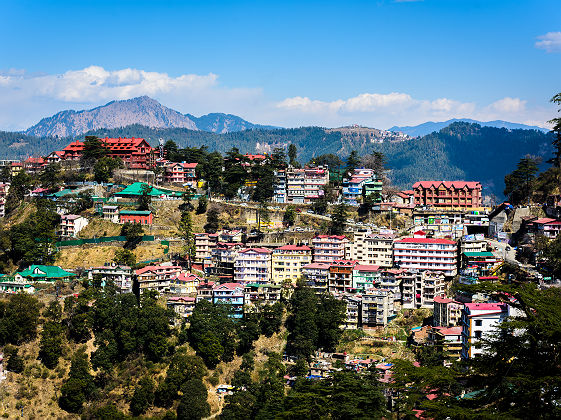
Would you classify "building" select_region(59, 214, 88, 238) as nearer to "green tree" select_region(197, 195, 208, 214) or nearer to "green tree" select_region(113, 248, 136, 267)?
"green tree" select_region(113, 248, 136, 267)

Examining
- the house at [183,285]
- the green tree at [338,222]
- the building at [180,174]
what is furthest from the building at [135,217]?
the green tree at [338,222]

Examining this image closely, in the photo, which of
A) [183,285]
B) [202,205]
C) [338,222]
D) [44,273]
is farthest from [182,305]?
[338,222]

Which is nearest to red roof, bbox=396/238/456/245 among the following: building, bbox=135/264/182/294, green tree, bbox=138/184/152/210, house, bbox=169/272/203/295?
house, bbox=169/272/203/295

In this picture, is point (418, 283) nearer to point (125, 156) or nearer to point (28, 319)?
point (28, 319)

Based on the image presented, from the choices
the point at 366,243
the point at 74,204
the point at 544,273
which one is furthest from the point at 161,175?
the point at 544,273

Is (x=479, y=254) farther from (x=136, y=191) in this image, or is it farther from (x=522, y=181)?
(x=136, y=191)

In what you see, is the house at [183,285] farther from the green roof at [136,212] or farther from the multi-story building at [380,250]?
the multi-story building at [380,250]

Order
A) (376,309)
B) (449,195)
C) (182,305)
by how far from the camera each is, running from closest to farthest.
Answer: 1. (376,309)
2. (182,305)
3. (449,195)
